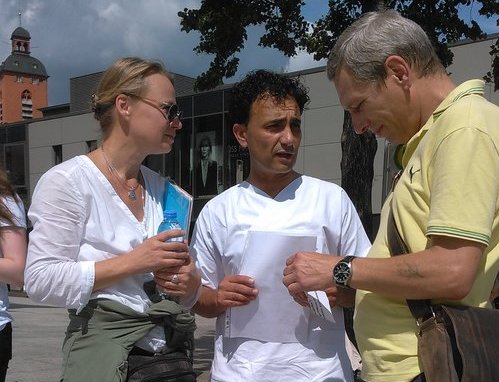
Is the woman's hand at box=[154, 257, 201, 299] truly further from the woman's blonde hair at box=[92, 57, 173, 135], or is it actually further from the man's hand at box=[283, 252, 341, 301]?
the woman's blonde hair at box=[92, 57, 173, 135]

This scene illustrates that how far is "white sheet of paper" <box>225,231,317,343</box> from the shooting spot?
8.04 feet

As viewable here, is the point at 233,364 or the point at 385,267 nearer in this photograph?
the point at 385,267

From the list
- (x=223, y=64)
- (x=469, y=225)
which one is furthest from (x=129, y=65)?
(x=223, y=64)

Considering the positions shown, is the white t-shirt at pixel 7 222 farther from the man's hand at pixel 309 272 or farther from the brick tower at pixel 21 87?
the brick tower at pixel 21 87

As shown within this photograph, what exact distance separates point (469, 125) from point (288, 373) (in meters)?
1.21

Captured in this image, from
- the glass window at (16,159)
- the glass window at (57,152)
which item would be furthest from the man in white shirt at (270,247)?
the glass window at (16,159)

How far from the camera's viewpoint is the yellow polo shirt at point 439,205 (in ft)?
5.36

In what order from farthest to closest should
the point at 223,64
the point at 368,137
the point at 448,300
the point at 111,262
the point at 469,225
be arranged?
the point at 223,64
the point at 368,137
the point at 111,262
the point at 448,300
the point at 469,225

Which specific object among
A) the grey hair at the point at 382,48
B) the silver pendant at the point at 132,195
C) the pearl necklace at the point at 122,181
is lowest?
the silver pendant at the point at 132,195

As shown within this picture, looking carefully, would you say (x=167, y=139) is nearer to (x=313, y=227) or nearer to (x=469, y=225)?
(x=313, y=227)

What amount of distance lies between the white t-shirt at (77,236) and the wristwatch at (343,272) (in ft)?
2.54

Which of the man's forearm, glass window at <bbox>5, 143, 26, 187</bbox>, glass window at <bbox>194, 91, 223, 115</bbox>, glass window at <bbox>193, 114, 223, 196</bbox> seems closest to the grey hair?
the man's forearm

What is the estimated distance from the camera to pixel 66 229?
2.20m

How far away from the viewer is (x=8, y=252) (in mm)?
2943
